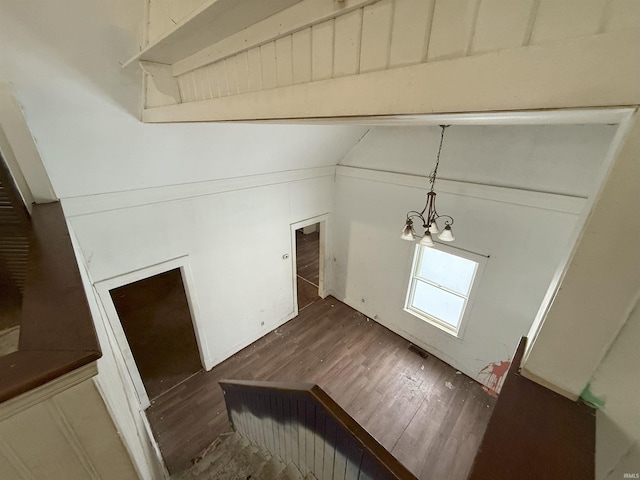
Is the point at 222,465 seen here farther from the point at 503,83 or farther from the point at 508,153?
the point at 508,153

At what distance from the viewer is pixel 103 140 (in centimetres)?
194

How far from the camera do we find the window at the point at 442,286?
10.4ft

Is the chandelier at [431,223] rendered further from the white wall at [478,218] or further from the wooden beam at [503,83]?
the wooden beam at [503,83]

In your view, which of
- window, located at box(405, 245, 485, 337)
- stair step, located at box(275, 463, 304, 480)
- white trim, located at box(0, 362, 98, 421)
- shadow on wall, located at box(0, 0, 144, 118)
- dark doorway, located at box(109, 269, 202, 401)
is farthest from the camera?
dark doorway, located at box(109, 269, 202, 401)

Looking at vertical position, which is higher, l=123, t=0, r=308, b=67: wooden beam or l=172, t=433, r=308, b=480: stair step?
l=123, t=0, r=308, b=67: wooden beam

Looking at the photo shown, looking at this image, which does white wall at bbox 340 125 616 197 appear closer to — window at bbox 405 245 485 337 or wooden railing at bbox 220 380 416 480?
window at bbox 405 245 485 337

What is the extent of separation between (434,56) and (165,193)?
111 inches

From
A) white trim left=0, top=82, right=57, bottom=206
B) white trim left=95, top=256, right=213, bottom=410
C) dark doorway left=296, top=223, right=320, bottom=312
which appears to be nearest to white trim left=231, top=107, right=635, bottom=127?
white trim left=0, top=82, right=57, bottom=206

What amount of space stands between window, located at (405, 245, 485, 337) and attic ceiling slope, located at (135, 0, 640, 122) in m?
2.90

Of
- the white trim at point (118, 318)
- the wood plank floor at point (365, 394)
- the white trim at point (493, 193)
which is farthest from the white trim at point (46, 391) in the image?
the white trim at point (493, 193)

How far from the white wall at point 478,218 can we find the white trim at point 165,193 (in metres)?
1.11

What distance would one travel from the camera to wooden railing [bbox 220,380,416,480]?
1.28 meters

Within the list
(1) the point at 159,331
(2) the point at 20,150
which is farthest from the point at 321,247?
(2) the point at 20,150

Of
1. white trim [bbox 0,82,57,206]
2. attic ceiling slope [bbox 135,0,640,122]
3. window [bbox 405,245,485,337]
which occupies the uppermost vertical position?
attic ceiling slope [bbox 135,0,640,122]
